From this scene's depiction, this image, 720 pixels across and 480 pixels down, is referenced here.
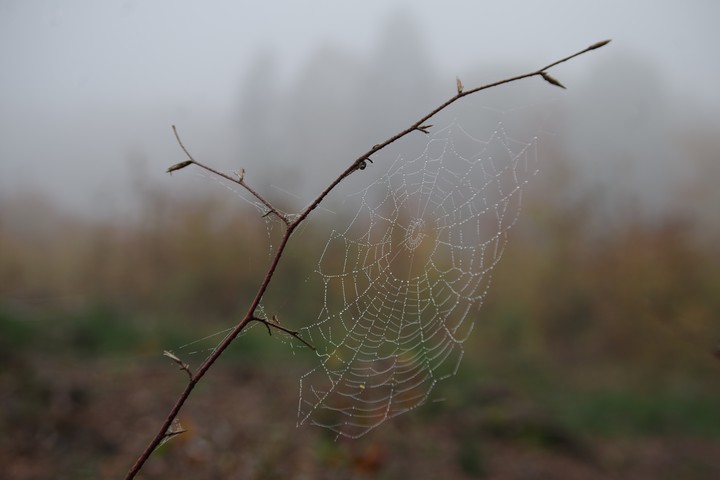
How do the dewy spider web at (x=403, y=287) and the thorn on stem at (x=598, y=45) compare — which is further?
the dewy spider web at (x=403, y=287)

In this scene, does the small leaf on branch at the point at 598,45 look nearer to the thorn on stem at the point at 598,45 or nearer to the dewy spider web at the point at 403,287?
the thorn on stem at the point at 598,45

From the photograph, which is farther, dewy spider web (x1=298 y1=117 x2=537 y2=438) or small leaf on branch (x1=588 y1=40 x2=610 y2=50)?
dewy spider web (x1=298 y1=117 x2=537 y2=438)

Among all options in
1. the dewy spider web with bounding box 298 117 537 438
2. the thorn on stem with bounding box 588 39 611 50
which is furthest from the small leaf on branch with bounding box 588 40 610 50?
the dewy spider web with bounding box 298 117 537 438

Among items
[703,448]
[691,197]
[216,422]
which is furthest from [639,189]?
[216,422]

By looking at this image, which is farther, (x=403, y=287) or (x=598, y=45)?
(x=403, y=287)

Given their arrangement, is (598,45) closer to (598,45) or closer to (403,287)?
(598,45)

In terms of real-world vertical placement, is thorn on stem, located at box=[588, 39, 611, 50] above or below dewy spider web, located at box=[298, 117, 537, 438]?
below

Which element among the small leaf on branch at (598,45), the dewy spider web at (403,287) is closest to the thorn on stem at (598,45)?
the small leaf on branch at (598,45)

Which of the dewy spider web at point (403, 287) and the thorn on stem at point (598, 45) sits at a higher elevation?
the dewy spider web at point (403, 287)

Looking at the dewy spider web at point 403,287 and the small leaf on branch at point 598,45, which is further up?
the dewy spider web at point 403,287

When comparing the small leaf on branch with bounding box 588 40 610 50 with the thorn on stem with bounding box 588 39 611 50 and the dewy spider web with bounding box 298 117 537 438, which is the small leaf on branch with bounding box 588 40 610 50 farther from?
the dewy spider web with bounding box 298 117 537 438

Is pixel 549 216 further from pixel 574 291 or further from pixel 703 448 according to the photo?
pixel 703 448

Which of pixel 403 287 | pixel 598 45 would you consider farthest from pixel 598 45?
pixel 403 287
